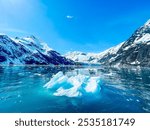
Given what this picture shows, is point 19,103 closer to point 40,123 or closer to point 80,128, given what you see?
point 40,123

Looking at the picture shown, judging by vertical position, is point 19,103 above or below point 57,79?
below

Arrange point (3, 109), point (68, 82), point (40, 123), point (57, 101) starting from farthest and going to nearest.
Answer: point (68, 82) < point (57, 101) < point (3, 109) < point (40, 123)

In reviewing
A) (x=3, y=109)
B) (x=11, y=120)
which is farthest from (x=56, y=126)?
(x=3, y=109)

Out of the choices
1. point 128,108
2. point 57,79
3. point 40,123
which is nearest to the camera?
point 40,123

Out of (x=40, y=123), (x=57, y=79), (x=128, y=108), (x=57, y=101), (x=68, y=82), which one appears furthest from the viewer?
(x=57, y=79)

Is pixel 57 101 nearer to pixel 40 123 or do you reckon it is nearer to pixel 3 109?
pixel 3 109

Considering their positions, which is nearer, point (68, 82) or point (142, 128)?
point (142, 128)

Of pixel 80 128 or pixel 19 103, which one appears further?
pixel 19 103

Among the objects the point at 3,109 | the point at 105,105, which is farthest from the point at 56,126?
the point at 105,105

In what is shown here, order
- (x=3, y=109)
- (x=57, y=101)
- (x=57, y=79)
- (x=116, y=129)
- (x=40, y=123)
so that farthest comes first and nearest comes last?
(x=57, y=79), (x=57, y=101), (x=3, y=109), (x=40, y=123), (x=116, y=129)
